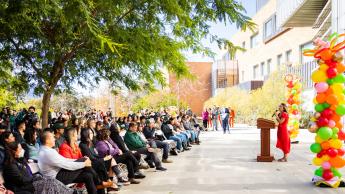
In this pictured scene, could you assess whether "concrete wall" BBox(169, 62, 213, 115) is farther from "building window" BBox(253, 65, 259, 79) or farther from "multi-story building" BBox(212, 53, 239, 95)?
"building window" BBox(253, 65, 259, 79)

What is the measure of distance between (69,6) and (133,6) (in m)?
2.84

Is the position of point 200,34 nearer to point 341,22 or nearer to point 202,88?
point 341,22

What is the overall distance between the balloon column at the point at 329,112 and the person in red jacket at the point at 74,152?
447cm

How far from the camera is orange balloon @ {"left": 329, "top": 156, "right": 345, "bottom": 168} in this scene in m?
9.43

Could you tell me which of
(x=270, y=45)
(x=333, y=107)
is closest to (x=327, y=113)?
(x=333, y=107)

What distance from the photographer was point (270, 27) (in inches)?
2287

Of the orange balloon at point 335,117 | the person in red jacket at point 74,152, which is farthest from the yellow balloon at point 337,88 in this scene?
the person in red jacket at point 74,152

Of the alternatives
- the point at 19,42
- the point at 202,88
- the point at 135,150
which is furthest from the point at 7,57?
the point at 202,88

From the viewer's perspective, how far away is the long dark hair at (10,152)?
21.2 feet

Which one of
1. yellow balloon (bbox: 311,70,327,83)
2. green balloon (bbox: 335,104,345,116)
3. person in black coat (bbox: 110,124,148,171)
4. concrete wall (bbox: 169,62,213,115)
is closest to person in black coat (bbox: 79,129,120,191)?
person in black coat (bbox: 110,124,148,171)

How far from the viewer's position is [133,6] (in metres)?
9.93

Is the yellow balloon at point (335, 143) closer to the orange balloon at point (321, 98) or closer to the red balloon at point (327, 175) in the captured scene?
the red balloon at point (327, 175)

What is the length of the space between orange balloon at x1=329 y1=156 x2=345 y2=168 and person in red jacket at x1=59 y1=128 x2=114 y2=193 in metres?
4.63

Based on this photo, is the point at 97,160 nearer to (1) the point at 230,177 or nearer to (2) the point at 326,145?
(1) the point at 230,177
